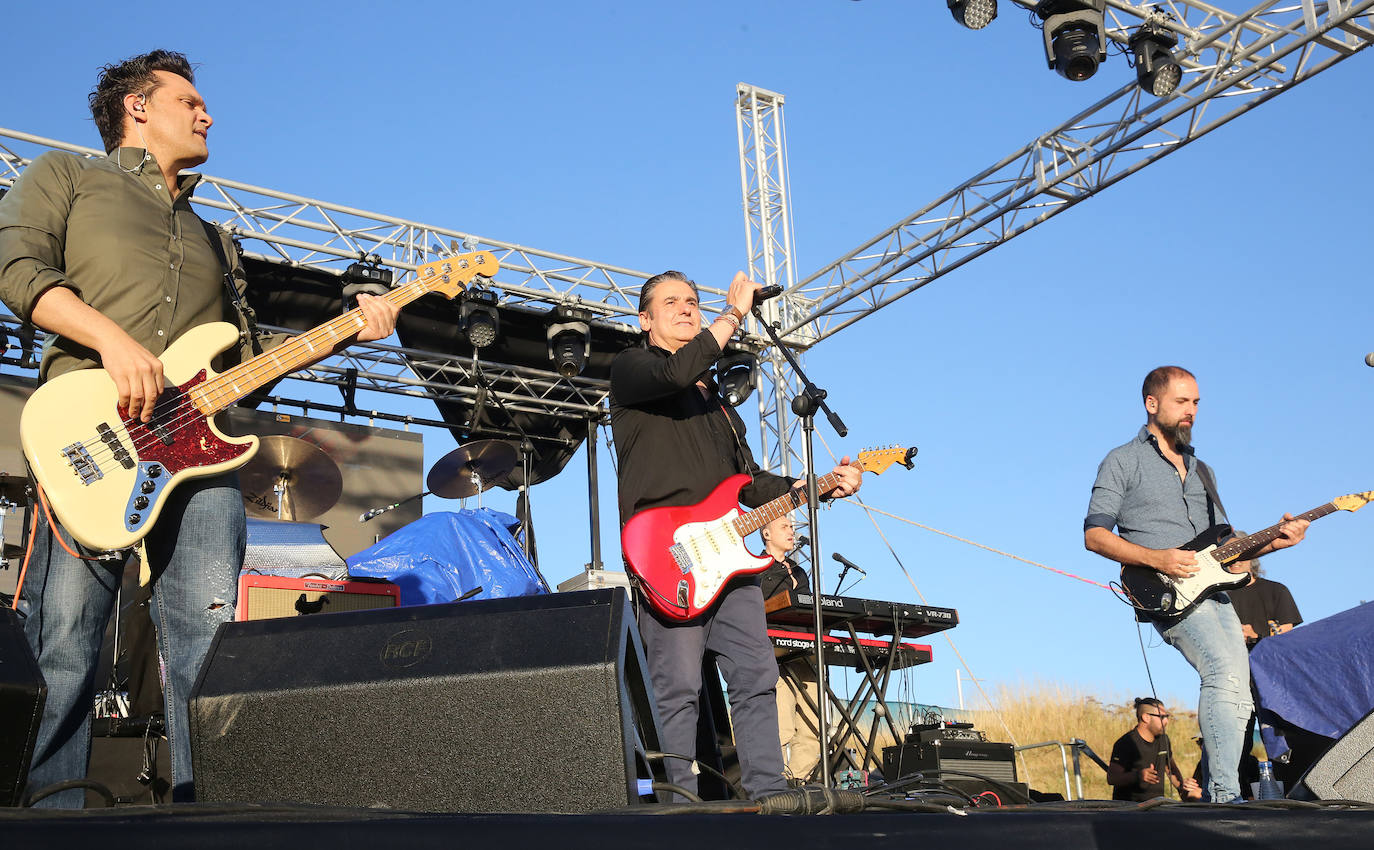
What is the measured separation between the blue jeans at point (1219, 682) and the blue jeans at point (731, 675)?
61.6 inches

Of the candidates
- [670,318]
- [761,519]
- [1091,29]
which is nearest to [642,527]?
[761,519]

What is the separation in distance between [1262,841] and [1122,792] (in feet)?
23.3

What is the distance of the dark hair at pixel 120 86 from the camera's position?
3031mm

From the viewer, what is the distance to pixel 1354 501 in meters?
5.28

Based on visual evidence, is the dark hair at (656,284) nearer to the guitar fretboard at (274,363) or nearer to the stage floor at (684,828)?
the guitar fretboard at (274,363)

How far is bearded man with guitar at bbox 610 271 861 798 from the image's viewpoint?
362 centimetres

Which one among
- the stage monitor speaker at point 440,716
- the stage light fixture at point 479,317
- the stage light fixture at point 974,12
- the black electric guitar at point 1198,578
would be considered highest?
the stage light fixture at point 974,12

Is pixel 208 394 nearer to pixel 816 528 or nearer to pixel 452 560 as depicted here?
pixel 816 528

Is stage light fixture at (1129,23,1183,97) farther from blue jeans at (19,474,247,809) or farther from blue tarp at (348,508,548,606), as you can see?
blue jeans at (19,474,247,809)

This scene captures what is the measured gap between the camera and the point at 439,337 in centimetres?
973

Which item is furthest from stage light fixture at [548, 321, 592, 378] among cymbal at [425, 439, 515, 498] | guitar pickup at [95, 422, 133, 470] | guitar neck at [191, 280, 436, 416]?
guitar pickup at [95, 422, 133, 470]

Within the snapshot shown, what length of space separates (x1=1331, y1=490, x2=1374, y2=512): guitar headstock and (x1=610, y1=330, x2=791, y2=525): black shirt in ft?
9.62

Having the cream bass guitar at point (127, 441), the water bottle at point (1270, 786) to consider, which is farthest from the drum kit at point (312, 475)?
the water bottle at point (1270, 786)

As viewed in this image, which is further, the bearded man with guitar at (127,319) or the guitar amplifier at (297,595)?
the guitar amplifier at (297,595)
